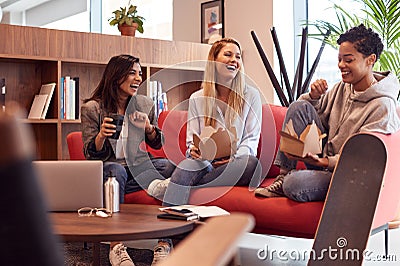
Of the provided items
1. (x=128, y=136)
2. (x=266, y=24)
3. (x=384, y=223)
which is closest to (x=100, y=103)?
(x=128, y=136)

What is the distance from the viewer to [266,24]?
4.91 metres

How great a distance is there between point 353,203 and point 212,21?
11.0 ft

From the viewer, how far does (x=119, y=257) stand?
2.71m

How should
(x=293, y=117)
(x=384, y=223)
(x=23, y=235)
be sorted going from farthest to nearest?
(x=293, y=117) → (x=384, y=223) → (x=23, y=235)

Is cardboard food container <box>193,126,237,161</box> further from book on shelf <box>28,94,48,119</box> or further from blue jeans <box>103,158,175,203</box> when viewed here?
book on shelf <box>28,94,48,119</box>

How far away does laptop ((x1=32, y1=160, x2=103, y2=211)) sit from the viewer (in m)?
2.33

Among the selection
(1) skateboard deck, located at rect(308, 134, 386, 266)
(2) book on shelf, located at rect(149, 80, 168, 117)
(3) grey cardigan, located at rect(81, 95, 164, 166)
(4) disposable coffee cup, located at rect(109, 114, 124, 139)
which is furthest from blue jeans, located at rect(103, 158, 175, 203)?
(2) book on shelf, located at rect(149, 80, 168, 117)

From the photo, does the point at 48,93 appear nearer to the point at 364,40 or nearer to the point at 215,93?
the point at 215,93

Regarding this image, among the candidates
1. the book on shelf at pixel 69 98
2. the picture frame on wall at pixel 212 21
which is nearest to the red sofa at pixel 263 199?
the book on shelf at pixel 69 98

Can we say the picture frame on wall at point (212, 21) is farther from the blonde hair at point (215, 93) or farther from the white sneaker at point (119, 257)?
the white sneaker at point (119, 257)

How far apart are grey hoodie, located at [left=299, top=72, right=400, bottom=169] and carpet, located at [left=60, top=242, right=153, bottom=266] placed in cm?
110

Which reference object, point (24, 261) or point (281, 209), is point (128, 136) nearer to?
point (281, 209)

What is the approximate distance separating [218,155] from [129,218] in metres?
1.01

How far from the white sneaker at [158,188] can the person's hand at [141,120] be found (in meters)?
0.29
